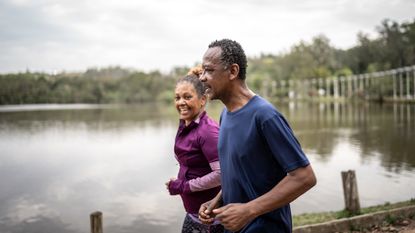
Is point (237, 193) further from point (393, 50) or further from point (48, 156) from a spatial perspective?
point (393, 50)

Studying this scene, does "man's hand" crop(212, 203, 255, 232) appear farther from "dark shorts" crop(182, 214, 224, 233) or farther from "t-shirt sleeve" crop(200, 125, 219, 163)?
"dark shorts" crop(182, 214, 224, 233)

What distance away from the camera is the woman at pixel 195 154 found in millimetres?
2783

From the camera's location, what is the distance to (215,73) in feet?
6.94

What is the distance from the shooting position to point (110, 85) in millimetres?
121625

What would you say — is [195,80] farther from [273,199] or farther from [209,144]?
[273,199]

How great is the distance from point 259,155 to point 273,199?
0.68 feet

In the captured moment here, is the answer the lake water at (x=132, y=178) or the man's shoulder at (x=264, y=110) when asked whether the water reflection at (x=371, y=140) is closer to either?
the lake water at (x=132, y=178)

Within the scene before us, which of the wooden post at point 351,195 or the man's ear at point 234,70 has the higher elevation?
the man's ear at point 234,70

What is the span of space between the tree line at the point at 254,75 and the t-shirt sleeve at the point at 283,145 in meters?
52.5

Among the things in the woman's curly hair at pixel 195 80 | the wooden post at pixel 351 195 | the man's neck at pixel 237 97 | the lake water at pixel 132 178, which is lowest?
the lake water at pixel 132 178

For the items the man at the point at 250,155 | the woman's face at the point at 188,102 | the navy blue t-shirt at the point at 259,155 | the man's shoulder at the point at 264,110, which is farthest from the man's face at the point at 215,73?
the woman's face at the point at 188,102

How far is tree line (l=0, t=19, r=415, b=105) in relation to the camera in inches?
2440

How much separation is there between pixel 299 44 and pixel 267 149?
100 m

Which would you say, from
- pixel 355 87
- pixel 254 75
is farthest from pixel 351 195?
pixel 254 75
